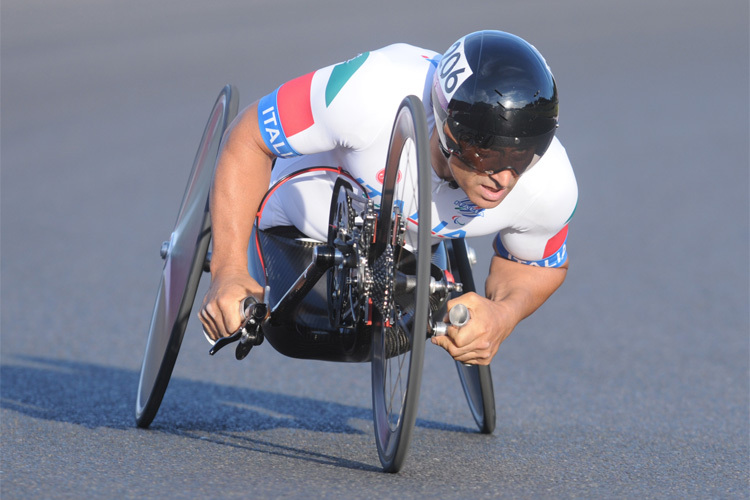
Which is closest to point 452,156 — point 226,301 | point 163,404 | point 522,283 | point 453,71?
point 453,71

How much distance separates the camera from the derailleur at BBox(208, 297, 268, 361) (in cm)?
335

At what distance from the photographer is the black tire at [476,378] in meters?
4.23

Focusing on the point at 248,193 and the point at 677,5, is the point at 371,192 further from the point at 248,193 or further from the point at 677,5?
the point at 677,5

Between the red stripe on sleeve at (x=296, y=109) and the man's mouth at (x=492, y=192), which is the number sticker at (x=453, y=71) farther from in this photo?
the red stripe on sleeve at (x=296, y=109)

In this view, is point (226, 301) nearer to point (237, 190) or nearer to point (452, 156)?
point (237, 190)

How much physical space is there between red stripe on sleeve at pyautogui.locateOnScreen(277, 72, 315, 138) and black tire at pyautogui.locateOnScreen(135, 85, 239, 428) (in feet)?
2.25

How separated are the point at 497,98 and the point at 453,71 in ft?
0.61

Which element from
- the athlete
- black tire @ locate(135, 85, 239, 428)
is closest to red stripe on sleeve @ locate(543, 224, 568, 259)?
the athlete

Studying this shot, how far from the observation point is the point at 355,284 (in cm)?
344

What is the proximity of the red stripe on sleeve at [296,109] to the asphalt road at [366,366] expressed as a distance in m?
1.08

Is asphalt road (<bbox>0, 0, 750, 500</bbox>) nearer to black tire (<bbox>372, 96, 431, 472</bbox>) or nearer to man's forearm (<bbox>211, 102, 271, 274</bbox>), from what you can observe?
black tire (<bbox>372, 96, 431, 472</bbox>)

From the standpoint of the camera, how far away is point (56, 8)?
2528 cm

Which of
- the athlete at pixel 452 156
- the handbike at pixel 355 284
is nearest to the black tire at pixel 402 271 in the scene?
the handbike at pixel 355 284

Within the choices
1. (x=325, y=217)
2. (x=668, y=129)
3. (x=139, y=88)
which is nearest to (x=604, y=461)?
(x=325, y=217)
